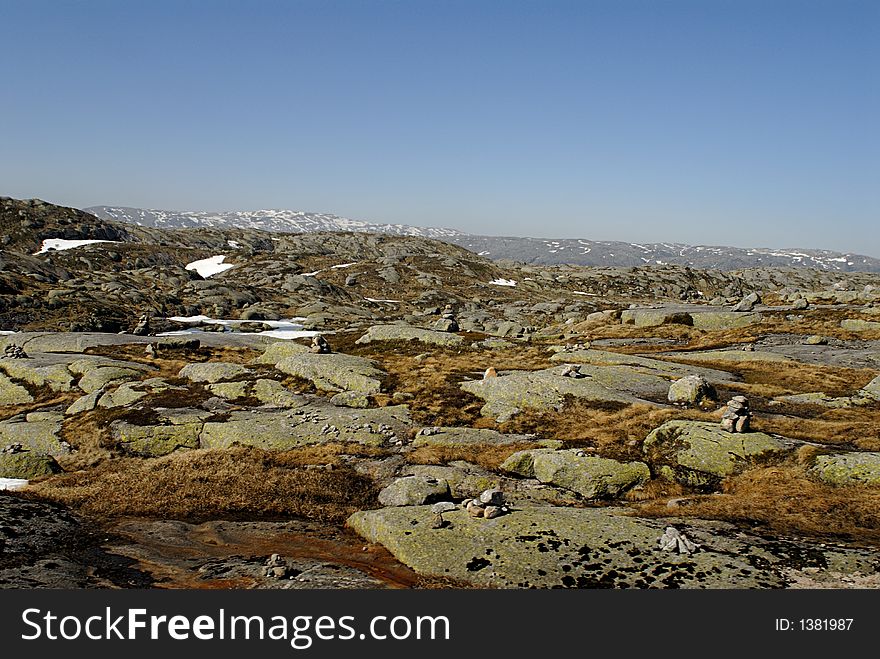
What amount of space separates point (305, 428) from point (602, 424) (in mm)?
18089

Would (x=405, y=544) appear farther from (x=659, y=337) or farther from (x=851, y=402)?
(x=659, y=337)

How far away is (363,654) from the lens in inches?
407

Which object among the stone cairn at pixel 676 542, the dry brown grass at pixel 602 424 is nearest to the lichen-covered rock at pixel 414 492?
the dry brown grass at pixel 602 424

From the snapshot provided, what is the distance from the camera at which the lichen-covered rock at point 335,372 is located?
37.3 m

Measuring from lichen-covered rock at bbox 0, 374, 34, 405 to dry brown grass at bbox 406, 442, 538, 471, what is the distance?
34.4 m

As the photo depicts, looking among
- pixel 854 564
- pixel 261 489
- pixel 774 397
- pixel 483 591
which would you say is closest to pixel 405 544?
pixel 483 591

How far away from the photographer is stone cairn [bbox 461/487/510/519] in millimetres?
17172

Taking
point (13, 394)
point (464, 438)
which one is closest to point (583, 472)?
point (464, 438)

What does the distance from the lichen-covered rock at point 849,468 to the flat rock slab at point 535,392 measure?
11.9 meters

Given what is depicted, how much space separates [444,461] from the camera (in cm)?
2497

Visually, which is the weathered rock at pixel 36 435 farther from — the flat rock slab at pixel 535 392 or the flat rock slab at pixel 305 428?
the flat rock slab at pixel 535 392

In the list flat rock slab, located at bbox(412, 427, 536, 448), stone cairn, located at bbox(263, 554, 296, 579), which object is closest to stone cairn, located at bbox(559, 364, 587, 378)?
flat rock slab, located at bbox(412, 427, 536, 448)

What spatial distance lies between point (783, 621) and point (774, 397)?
26.5 meters

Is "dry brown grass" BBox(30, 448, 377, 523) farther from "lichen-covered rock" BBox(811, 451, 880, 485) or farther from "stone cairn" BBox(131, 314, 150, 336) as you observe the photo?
"stone cairn" BBox(131, 314, 150, 336)
